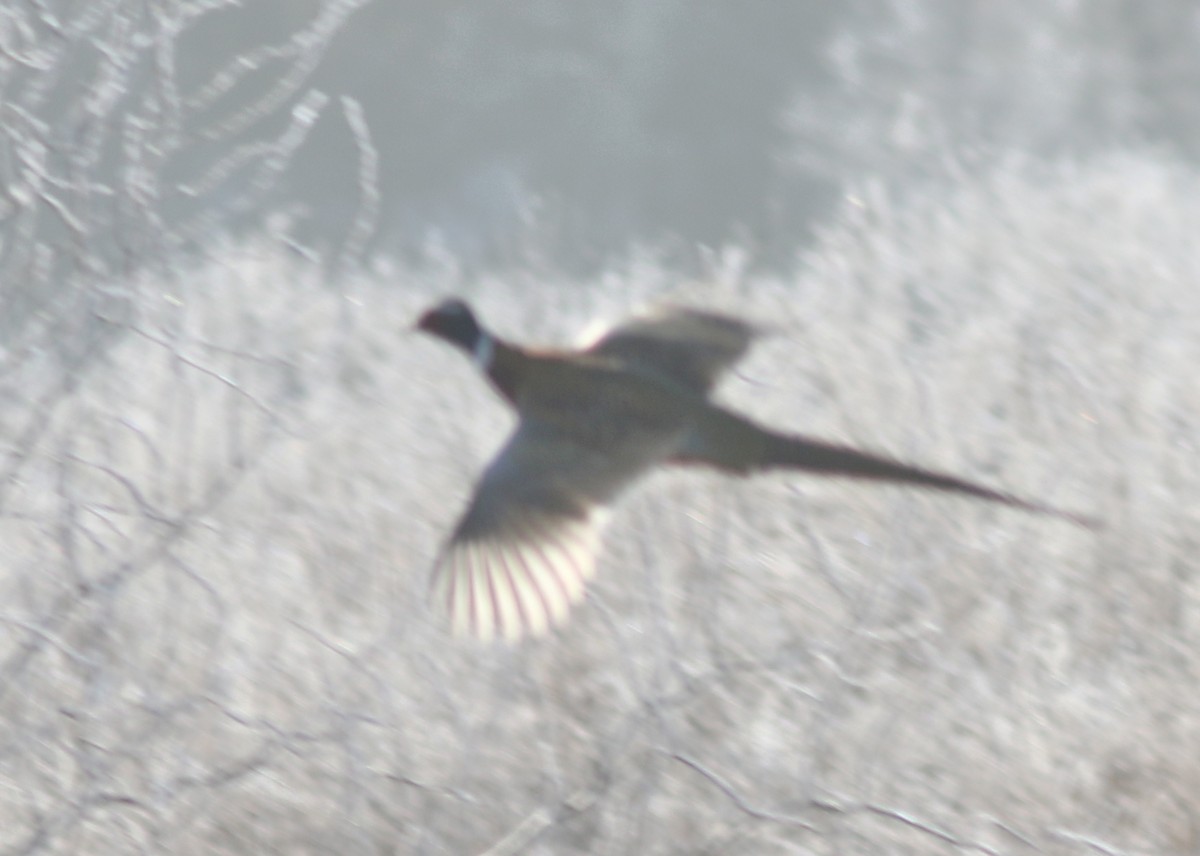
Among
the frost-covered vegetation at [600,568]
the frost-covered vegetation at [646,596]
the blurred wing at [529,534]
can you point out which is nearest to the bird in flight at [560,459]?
the blurred wing at [529,534]

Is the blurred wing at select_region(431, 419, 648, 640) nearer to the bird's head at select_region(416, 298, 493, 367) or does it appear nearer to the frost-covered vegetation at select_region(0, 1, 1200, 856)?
the bird's head at select_region(416, 298, 493, 367)

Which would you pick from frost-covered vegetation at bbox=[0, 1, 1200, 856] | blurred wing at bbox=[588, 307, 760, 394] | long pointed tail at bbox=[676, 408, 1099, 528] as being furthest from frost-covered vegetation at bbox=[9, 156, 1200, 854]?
long pointed tail at bbox=[676, 408, 1099, 528]

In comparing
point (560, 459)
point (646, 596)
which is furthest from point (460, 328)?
point (646, 596)

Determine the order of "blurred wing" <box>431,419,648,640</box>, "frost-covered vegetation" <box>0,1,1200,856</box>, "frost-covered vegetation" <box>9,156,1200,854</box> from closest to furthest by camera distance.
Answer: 1. "blurred wing" <box>431,419,648,640</box>
2. "frost-covered vegetation" <box>0,1,1200,856</box>
3. "frost-covered vegetation" <box>9,156,1200,854</box>

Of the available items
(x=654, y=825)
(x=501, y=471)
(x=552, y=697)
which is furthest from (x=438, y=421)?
(x=501, y=471)

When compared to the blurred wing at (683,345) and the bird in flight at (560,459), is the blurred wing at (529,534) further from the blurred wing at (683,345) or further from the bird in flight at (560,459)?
the blurred wing at (683,345)

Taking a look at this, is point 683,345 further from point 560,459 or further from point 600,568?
point 600,568
